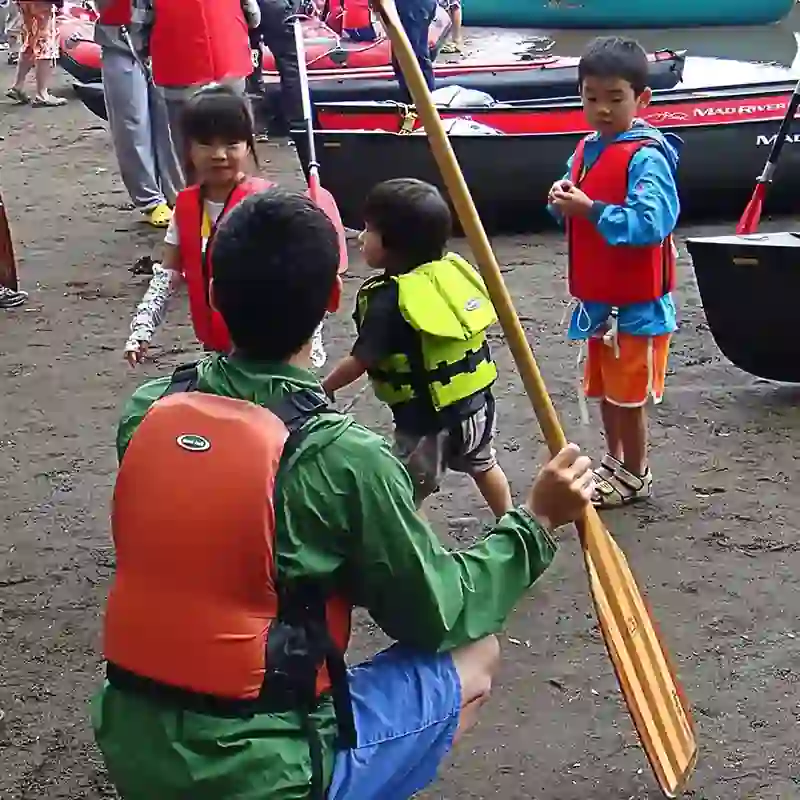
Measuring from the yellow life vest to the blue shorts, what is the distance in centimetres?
114

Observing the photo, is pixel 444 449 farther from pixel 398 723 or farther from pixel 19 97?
pixel 19 97

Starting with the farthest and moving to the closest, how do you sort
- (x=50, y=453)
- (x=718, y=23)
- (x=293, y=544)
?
(x=718, y=23), (x=50, y=453), (x=293, y=544)

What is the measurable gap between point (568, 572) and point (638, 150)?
4.03ft

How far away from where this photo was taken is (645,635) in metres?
2.74

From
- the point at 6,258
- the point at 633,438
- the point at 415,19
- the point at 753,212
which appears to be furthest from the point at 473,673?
the point at 415,19

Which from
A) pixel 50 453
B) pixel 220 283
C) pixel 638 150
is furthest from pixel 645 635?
pixel 50 453

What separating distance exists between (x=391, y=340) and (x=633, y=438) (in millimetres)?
1162

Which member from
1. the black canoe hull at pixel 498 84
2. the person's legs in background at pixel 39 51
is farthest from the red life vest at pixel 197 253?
the person's legs in background at pixel 39 51

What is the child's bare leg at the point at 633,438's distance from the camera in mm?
3988

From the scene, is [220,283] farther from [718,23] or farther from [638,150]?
[718,23]

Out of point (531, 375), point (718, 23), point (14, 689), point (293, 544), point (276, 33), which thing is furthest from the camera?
point (718, 23)

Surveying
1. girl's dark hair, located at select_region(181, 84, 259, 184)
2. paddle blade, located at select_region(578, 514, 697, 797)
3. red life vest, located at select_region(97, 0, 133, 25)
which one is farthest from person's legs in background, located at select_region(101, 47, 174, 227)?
paddle blade, located at select_region(578, 514, 697, 797)

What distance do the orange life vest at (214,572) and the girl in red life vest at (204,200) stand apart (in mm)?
1599

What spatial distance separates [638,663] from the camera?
267cm
